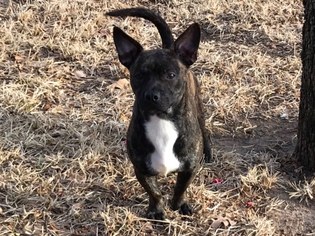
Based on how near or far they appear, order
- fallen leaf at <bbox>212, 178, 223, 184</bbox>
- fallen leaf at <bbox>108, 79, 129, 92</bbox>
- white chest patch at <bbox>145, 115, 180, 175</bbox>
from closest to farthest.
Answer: white chest patch at <bbox>145, 115, 180, 175</bbox>, fallen leaf at <bbox>212, 178, 223, 184</bbox>, fallen leaf at <bbox>108, 79, 129, 92</bbox>

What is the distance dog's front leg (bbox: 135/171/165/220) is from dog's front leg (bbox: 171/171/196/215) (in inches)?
4.3

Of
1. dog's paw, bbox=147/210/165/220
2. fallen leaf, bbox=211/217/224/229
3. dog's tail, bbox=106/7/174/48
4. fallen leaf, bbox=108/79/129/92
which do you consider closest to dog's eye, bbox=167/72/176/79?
dog's tail, bbox=106/7/174/48

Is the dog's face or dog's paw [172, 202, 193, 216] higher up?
the dog's face

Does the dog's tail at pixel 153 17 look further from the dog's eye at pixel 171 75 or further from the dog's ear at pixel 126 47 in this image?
the dog's eye at pixel 171 75

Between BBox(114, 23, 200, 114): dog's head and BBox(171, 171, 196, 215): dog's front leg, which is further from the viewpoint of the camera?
BBox(171, 171, 196, 215): dog's front leg

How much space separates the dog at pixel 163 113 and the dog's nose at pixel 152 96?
0.02m

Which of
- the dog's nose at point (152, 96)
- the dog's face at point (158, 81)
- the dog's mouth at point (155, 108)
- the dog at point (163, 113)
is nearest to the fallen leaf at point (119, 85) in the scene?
the dog at point (163, 113)

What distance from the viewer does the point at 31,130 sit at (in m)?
5.09

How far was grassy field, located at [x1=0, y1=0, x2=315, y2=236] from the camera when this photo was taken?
420 cm

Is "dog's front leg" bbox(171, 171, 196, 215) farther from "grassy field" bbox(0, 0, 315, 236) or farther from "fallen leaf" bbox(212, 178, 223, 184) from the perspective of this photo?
"fallen leaf" bbox(212, 178, 223, 184)

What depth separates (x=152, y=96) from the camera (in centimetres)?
342

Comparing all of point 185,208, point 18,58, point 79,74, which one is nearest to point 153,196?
point 185,208

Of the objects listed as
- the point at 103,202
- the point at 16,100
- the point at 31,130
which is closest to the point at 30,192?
the point at 103,202

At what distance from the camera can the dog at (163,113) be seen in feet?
11.8
